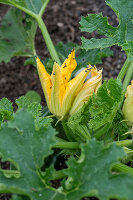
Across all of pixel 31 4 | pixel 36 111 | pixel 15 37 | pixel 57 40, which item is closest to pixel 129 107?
pixel 36 111

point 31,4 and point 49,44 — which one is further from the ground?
point 31,4

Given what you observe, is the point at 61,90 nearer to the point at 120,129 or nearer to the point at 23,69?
the point at 120,129

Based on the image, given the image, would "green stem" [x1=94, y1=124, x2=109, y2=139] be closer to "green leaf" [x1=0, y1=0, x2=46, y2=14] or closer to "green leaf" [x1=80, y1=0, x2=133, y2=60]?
"green leaf" [x1=80, y1=0, x2=133, y2=60]

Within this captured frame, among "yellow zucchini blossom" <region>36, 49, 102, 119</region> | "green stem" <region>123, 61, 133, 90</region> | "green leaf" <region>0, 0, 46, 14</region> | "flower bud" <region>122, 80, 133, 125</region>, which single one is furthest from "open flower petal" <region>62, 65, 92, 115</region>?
"green leaf" <region>0, 0, 46, 14</region>

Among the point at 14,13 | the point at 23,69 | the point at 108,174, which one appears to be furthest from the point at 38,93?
the point at 108,174

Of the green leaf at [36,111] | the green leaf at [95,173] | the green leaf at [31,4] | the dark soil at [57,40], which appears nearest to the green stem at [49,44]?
the green leaf at [31,4]

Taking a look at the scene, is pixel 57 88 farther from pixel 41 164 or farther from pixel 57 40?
pixel 57 40
